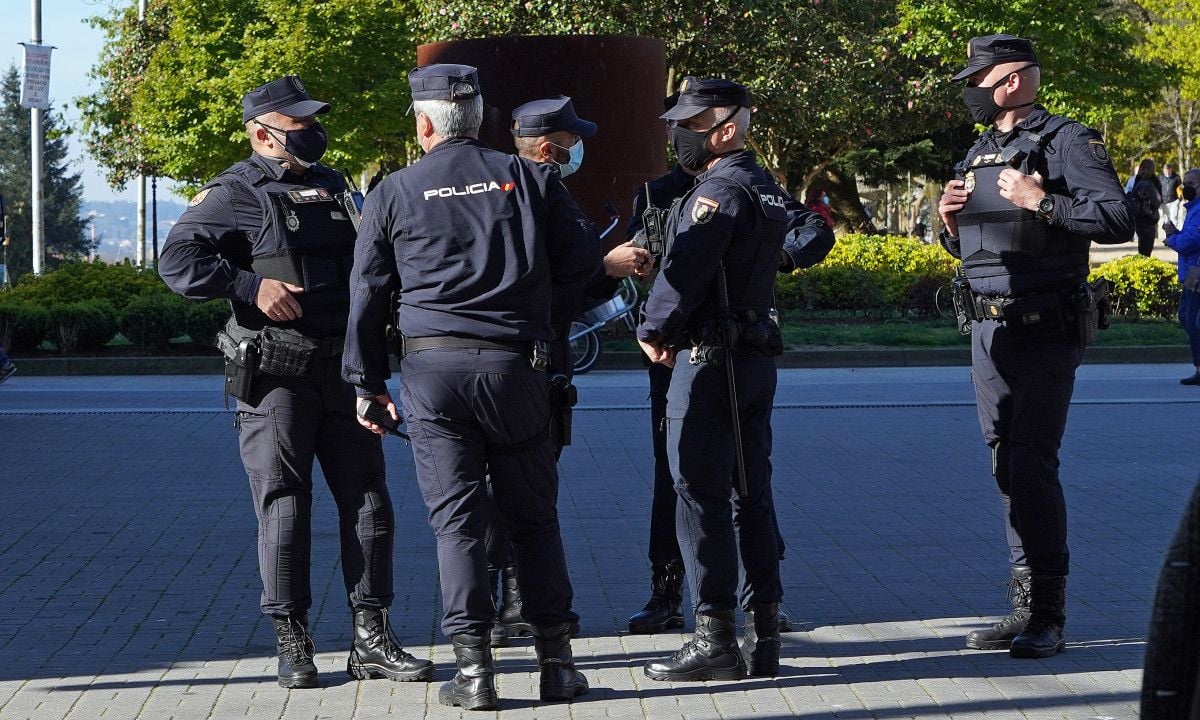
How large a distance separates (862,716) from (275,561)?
1.89 meters

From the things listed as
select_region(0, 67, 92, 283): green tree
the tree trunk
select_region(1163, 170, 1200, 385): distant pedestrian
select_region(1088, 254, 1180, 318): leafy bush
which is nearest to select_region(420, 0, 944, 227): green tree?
the tree trunk

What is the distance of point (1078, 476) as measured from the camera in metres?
9.38

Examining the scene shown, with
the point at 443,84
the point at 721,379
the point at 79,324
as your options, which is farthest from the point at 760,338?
the point at 79,324

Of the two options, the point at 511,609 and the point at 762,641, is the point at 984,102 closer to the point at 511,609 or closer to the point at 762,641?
the point at 762,641

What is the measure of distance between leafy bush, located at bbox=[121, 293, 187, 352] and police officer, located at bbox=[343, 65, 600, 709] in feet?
42.5

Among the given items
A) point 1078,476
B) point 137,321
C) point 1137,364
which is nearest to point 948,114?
point 1137,364

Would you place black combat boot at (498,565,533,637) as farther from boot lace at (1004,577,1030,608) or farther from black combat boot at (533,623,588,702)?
boot lace at (1004,577,1030,608)

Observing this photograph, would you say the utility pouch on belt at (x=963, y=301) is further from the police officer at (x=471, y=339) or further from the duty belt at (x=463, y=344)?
the duty belt at (x=463, y=344)

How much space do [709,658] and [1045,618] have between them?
3.85ft

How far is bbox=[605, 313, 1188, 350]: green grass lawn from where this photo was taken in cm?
1762

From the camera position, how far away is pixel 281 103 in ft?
16.7

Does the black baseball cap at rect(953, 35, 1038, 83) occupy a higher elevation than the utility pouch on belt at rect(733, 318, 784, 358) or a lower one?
higher

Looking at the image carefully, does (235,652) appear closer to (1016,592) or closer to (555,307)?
(555,307)

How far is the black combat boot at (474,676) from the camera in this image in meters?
4.75
